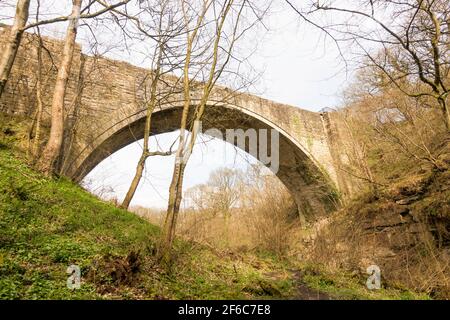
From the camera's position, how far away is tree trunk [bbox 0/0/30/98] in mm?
3773

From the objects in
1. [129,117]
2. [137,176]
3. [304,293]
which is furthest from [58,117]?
[304,293]

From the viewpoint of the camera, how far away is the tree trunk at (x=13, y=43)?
377cm

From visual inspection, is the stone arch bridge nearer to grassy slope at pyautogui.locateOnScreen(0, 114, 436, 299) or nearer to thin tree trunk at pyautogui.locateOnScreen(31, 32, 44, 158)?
thin tree trunk at pyautogui.locateOnScreen(31, 32, 44, 158)

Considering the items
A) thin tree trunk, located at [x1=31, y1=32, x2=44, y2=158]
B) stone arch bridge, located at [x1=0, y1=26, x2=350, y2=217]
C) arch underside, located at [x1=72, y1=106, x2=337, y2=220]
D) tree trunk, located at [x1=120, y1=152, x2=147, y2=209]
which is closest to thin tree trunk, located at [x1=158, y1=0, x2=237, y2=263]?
stone arch bridge, located at [x1=0, y1=26, x2=350, y2=217]

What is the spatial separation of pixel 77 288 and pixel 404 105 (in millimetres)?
8719

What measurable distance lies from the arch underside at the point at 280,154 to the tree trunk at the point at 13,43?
4459 millimetres

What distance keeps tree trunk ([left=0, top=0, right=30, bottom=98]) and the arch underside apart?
4459 millimetres

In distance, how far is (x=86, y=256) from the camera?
349 cm

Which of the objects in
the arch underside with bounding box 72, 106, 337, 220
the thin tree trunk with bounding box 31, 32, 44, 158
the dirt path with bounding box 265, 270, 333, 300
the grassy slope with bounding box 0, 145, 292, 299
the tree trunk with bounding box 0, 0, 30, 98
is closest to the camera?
the grassy slope with bounding box 0, 145, 292, 299

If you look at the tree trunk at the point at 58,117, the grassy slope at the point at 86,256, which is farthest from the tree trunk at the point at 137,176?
the tree trunk at the point at 58,117

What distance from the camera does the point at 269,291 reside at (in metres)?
3.88

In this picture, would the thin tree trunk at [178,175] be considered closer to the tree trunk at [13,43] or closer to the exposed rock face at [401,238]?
the tree trunk at [13,43]

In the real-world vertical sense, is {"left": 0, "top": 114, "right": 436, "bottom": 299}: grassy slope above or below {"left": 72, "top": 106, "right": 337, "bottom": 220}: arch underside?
below

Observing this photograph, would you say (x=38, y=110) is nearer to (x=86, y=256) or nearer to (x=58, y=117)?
(x=58, y=117)
